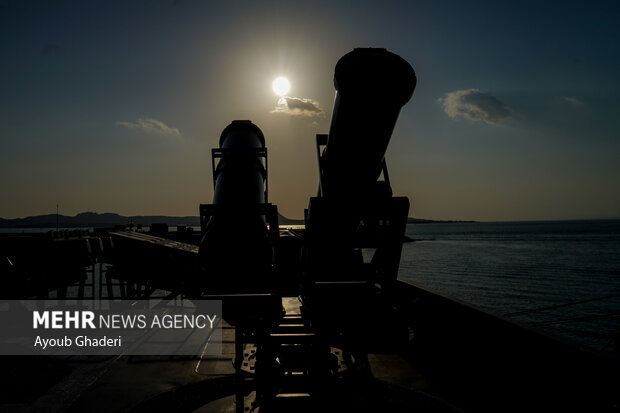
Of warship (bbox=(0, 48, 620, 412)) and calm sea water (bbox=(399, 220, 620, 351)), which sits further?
calm sea water (bbox=(399, 220, 620, 351))

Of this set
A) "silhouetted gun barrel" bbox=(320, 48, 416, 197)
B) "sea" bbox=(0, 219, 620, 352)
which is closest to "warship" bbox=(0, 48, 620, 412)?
"silhouetted gun barrel" bbox=(320, 48, 416, 197)

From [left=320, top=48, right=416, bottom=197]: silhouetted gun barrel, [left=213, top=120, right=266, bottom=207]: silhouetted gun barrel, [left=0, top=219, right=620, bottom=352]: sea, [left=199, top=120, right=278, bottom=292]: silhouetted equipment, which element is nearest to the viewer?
[left=320, top=48, right=416, bottom=197]: silhouetted gun barrel

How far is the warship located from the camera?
14.8 feet

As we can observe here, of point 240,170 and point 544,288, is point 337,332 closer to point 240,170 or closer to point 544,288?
point 240,170

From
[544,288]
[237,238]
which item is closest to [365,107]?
[237,238]

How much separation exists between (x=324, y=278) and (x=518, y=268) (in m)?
62.4

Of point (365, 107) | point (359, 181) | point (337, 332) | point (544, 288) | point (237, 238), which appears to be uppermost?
point (365, 107)

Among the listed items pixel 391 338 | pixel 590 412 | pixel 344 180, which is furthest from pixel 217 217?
pixel 590 412

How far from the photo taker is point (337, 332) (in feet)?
17.5

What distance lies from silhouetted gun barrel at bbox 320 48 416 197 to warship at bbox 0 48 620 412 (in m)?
0.02

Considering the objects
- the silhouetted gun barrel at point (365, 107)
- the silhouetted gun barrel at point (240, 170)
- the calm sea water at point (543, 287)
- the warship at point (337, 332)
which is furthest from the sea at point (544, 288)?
the silhouetted gun barrel at point (365, 107)

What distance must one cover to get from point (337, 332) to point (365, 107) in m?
3.40

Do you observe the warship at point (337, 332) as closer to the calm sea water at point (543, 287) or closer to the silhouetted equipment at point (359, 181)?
the silhouetted equipment at point (359, 181)

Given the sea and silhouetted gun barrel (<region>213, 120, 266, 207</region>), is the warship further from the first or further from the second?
the sea
